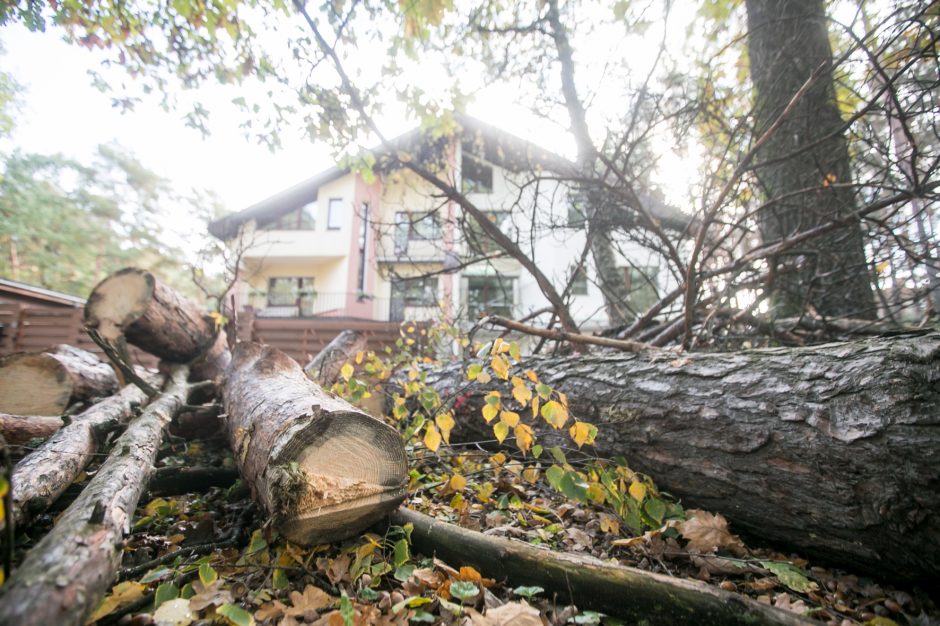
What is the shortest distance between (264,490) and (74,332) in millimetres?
11843

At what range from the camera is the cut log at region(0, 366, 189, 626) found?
74 cm

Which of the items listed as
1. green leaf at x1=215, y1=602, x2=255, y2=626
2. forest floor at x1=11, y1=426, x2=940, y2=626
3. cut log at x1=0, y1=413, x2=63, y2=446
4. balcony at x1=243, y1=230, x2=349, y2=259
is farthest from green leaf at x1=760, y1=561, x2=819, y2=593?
balcony at x1=243, y1=230, x2=349, y2=259

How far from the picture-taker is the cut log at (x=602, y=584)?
1099mm

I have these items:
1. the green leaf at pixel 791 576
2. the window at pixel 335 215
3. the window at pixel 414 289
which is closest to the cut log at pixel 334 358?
the window at pixel 414 289

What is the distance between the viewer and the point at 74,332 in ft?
30.9

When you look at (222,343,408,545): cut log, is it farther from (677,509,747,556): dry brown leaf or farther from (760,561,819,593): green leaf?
(760,561,819,593): green leaf

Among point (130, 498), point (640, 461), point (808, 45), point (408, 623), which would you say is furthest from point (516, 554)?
point (808, 45)

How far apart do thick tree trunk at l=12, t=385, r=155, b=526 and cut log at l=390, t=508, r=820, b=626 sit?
1369 millimetres

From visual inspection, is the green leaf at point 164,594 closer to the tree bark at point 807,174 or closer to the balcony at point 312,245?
the tree bark at point 807,174

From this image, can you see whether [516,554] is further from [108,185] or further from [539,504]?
[108,185]

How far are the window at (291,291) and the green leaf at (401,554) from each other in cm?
1576

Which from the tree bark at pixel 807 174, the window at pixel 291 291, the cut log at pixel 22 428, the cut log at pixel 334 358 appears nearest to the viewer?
the cut log at pixel 22 428

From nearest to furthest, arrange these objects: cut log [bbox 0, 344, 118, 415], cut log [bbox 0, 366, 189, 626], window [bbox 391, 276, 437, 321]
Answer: cut log [bbox 0, 366, 189, 626]
cut log [bbox 0, 344, 118, 415]
window [bbox 391, 276, 437, 321]

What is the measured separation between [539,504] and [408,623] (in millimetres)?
1152
